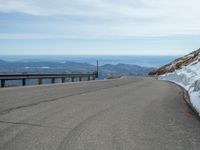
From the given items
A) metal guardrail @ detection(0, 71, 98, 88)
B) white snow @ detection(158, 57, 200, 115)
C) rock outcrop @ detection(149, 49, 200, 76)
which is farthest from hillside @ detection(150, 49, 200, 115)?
rock outcrop @ detection(149, 49, 200, 76)

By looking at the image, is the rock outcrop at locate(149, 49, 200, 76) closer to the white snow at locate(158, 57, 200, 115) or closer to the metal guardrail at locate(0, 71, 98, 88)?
the metal guardrail at locate(0, 71, 98, 88)

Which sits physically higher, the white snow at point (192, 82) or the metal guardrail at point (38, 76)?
the white snow at point (192, 82)

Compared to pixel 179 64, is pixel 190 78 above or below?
above

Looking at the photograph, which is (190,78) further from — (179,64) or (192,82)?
(179,64)

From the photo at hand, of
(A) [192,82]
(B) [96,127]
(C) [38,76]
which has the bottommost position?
(C) [38,76]

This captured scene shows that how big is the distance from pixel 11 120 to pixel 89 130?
2.35 m

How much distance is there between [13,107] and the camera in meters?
12.3

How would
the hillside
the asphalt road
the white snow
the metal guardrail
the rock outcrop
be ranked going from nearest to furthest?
the asphalt road < the white snow < the hillside < the metal guardrail < the rock outcrop

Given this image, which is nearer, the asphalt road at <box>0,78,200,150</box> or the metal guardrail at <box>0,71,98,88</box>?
the asphalt road at <box>0,78,200,150</box>

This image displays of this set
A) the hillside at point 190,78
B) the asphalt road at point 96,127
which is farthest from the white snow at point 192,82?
the asphalt road at point 96,127

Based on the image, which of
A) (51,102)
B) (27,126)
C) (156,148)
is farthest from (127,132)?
(51,102)

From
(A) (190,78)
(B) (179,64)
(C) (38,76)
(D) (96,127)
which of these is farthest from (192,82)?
(B) (179,64)

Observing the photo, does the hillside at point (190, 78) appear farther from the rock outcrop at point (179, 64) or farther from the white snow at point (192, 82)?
the rock outcrop at point (179, 64)

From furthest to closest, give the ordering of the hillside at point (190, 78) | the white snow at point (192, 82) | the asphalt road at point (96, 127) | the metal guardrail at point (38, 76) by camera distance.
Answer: the metal guardrail at point (38, 76)
the hillside at point (190, 78)
the white snow at point (192, 82)
the asphalt road at point (96, 127)
